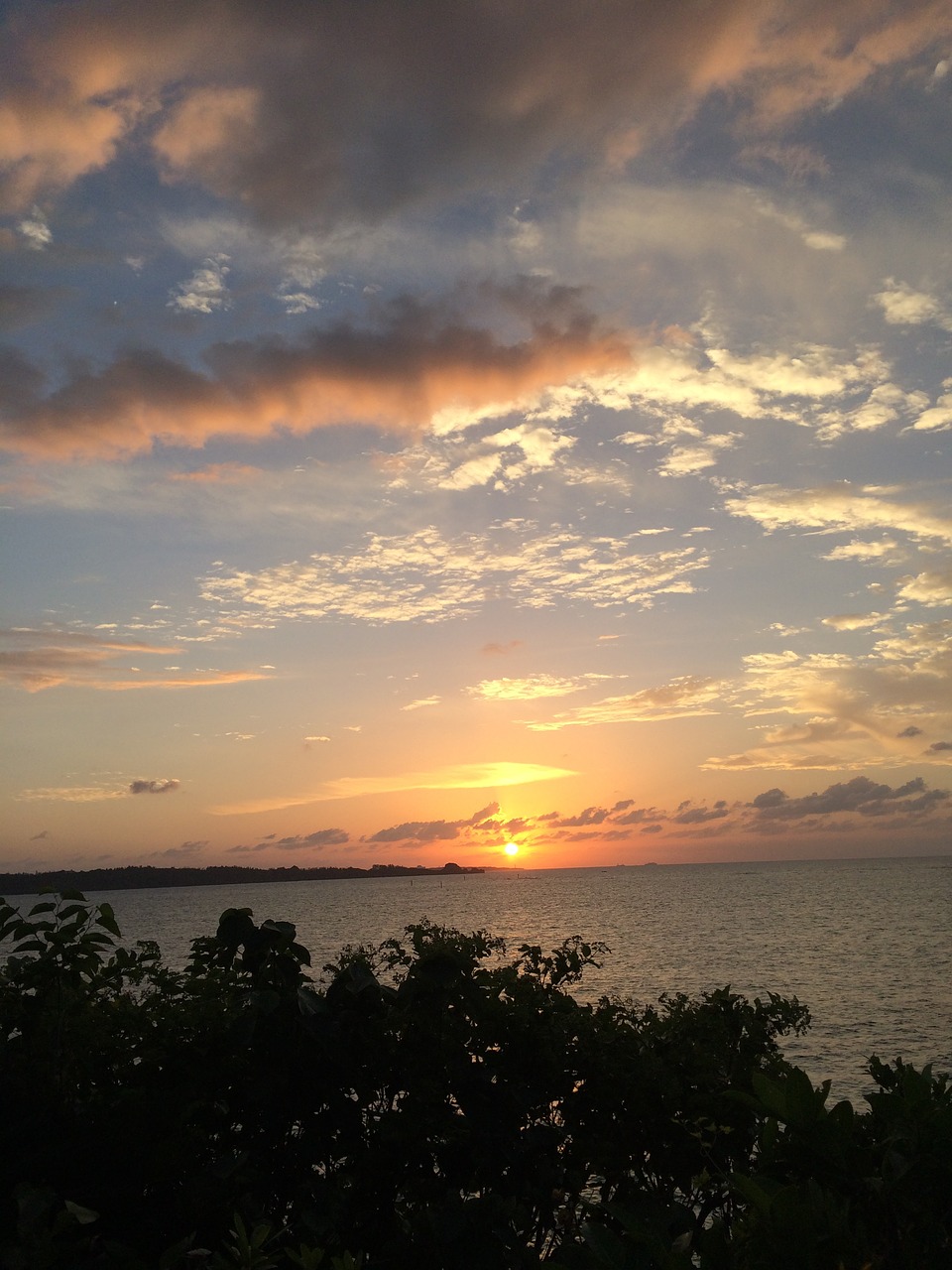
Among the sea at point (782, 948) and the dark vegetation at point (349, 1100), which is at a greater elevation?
the dark vegetation at point (349, 1100)

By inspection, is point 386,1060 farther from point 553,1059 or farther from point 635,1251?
point 635,1251

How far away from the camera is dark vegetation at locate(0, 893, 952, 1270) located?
4.77m

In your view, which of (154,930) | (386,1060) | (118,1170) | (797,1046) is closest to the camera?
(118,1170)

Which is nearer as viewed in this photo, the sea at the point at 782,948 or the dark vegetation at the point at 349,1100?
the dark vegetation at the point at 349,1100

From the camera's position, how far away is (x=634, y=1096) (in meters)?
6.21

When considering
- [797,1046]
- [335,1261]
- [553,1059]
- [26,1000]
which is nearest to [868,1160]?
[335,1261]

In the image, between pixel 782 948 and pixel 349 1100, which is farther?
pixel 782 948

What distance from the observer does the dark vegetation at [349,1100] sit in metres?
4.77

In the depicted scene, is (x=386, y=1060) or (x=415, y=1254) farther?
(x=386, y=1060)

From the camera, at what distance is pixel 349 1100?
230 inches

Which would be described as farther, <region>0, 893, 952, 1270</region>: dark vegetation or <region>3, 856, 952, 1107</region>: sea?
<region>3, 856, 952, 1107</region>: sea

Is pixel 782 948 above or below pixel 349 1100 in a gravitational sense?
below

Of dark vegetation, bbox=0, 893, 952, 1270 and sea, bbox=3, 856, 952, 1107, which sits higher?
dark vegetation, bbox=0, 893, 952, 1270

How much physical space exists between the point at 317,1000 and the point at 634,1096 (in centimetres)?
233
